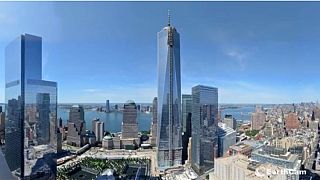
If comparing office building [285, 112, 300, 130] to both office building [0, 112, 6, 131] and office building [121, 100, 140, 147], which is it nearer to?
office building [121, 100, 140, 147]

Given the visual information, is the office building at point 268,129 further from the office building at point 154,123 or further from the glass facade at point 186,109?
the office building at point 154,123

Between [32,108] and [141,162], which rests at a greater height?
[32,108]

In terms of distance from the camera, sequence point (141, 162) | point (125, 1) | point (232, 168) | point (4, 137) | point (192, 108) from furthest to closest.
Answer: point (192, 108)
point (141, 162)
point (4, 137)
point (232, 168)
point (125, 1)

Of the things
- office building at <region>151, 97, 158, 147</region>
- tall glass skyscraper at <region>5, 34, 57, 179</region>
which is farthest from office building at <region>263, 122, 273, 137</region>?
tall glass skyscraper at <region>5, 34, 57, 179</region>

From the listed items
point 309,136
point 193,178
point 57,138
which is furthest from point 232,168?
point 57,138

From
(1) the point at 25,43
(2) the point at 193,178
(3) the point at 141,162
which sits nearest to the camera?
(1) the point at 25,43

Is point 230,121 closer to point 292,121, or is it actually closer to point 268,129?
point 268,129

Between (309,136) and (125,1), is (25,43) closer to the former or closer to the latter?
(125,1)

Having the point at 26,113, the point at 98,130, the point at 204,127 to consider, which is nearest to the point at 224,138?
the point at 204,127
